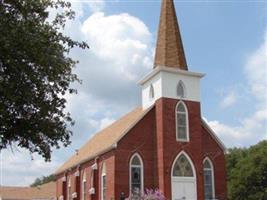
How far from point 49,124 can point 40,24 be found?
11.2 ft

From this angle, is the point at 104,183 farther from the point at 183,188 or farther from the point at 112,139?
the point at 183,188

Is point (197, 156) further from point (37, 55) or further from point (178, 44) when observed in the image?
point (37, 55)

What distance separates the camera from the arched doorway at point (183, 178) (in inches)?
1444

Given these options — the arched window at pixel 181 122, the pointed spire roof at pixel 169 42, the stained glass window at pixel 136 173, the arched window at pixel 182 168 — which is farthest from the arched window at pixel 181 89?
the stained glass window at pixel 136 173

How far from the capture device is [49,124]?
17.4m

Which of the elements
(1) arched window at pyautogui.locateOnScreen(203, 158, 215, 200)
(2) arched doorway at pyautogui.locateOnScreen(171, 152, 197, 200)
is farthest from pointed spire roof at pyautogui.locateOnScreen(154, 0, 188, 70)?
(1) arched window at pyautogui.locateOnScreen(203, 158, 215, 200)

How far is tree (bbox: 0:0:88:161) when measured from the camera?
15375 millimetres

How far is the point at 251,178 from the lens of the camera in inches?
2475

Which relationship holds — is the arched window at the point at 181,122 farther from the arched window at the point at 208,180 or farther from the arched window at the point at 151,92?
the arched window at the point at 208,180

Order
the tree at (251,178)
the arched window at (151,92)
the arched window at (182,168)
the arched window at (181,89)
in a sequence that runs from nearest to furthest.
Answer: the arched window at (182,168)
the arched window at (181,89)
the arched window at (151,92)
the tree at (251,178)

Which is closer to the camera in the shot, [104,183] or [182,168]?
[182,168]

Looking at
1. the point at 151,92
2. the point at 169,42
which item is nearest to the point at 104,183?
the point at 151,92

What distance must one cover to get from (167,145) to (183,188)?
11.0 feet

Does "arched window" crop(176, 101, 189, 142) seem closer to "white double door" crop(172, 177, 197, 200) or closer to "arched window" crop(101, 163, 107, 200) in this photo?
"white double door" crop(172, 177, 197, 200)
